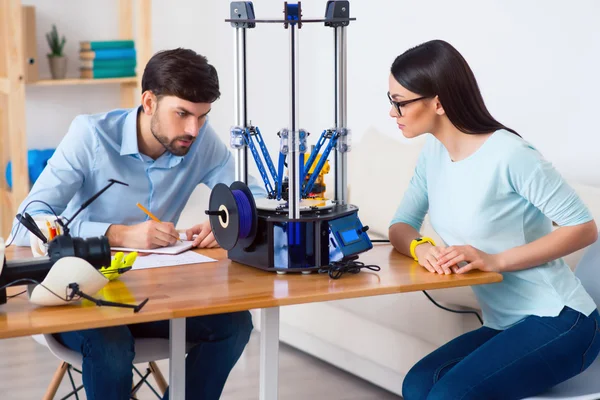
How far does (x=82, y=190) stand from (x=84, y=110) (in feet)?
8.24

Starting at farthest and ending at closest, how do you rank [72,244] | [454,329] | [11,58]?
1. [11,58]
2. [454,329]
3. [72,244]

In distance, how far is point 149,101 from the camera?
2502mm

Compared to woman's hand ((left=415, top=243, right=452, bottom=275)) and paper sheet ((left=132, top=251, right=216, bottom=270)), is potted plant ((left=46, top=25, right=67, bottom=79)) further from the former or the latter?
woman's hand ((left=415, top=243, right=452, bottom=275))

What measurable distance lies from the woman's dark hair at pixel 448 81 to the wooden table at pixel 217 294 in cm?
37

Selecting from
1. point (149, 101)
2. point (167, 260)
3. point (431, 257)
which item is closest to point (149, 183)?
point (149, 101)

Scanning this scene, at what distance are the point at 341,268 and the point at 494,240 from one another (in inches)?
15.8

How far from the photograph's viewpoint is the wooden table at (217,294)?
1.65 meters

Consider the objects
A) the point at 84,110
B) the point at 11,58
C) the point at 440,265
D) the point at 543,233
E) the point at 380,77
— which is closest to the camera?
the point at 440,265

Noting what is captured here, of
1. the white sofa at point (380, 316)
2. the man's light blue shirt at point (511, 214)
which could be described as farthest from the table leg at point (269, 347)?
the white sofa at point (380, 316)

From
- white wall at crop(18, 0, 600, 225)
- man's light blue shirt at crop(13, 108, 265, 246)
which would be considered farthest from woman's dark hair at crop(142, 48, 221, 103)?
white wall at crop(18, 0, 600, 225)

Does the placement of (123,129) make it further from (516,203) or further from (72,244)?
(516,203)

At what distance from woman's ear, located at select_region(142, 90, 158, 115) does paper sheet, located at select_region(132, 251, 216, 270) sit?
497mm

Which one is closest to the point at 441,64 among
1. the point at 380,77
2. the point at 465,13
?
the point at 465,13

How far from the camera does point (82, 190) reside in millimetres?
2566
